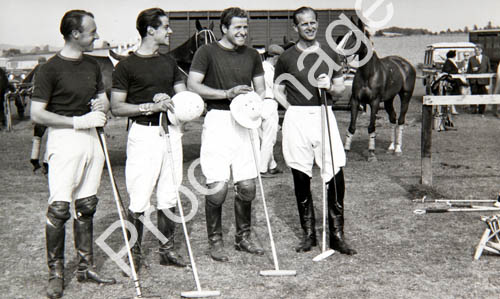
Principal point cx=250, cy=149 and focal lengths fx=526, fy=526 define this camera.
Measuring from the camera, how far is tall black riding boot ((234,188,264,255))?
5105 millimetres

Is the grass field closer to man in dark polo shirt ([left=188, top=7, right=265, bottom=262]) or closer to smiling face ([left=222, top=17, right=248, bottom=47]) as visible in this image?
man in dark polo shirt ([left=188, top=7, right=265, bottom=262])

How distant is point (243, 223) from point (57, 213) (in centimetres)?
181

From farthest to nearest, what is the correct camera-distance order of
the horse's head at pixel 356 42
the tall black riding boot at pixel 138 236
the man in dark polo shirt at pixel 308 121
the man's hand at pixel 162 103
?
the horse's head at pixel 356 42
the man in dark polo shirt at pixel 308 121
the tall black riding boot at pixel 138 236
the man's hand at pixel 162 103

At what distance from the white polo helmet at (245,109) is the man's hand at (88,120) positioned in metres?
1.17

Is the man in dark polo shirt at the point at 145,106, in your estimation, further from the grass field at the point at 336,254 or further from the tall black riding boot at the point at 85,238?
the grass field at the point at 336,254

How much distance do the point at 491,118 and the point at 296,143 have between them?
1427 cm

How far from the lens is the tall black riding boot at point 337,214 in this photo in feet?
16.7

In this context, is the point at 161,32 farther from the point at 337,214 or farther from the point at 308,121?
the point at 337,214

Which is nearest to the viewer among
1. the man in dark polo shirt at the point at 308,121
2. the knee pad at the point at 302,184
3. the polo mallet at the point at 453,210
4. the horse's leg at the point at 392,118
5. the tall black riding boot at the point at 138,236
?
the tall black riding boot at the point at 138,236

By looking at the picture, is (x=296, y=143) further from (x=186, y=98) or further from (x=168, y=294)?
(x=168, y=294)

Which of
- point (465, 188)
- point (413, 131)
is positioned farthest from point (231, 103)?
point (413, 131)

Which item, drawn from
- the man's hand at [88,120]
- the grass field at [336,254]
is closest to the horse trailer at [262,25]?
the grass field at [336,254]

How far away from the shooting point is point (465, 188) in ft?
25.6

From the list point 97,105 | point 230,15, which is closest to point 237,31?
point 230,15
